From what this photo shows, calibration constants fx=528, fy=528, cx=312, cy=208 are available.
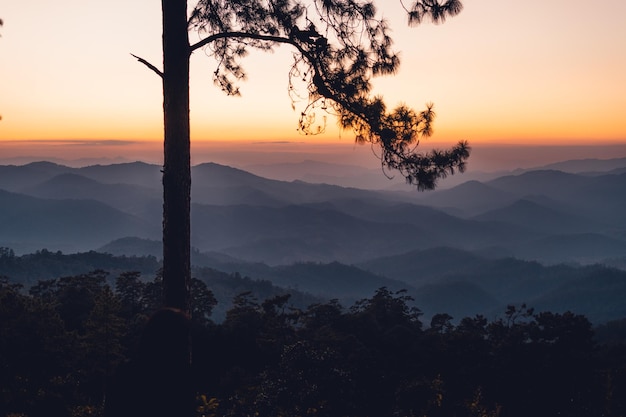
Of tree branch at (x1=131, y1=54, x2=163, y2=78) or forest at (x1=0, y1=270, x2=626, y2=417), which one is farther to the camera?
forest at (x1=0, y1=270, x2=626, y2=417)

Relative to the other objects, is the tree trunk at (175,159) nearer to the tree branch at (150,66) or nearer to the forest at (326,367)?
the tree branch at (150,66)

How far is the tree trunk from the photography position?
830cm

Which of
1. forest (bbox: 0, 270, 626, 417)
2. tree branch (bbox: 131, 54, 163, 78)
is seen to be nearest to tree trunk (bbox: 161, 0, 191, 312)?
tree branch (bbox: 131, 54, 163, 78)

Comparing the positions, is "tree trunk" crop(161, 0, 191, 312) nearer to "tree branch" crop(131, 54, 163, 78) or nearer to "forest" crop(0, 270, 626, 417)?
"tree branch" crop(131, 54, 163, 78)

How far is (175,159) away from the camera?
27.5 feet

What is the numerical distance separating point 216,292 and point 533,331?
6943 inches

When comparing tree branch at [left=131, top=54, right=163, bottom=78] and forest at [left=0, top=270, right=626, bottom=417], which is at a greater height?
tree branch at [left=131, top=54, right=163, bottom=78]

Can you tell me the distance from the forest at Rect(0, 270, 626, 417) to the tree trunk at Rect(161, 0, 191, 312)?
5.07 feet

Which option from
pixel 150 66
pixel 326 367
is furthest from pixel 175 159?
pixel 326 367

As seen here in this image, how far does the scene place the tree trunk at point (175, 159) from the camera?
8305 mm

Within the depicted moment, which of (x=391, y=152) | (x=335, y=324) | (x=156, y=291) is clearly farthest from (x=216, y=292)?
(x=391, y=152)

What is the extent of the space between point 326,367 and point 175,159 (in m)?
5.15

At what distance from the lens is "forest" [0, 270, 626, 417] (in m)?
10.6

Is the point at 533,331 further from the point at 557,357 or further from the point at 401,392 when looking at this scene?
the point at 401,392
